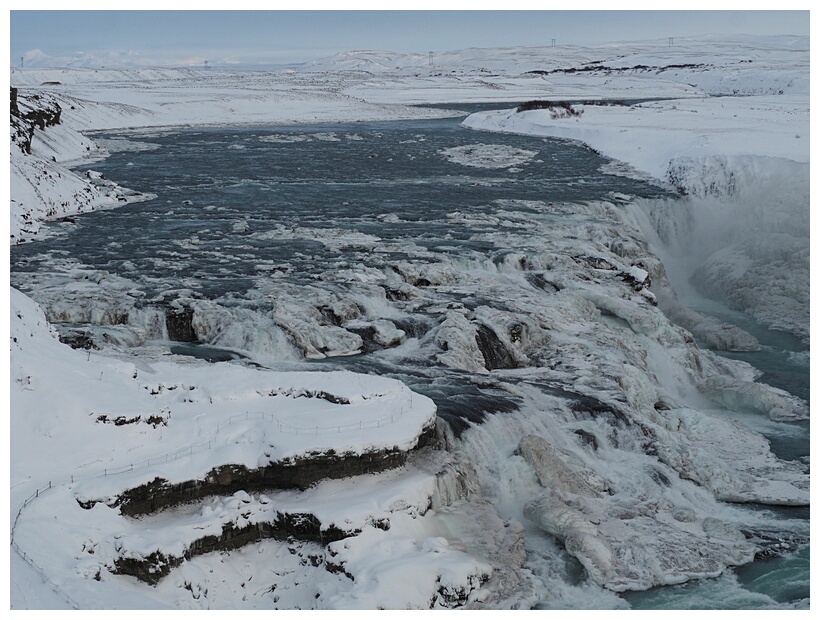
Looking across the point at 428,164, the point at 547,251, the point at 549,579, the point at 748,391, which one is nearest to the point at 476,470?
the point at 549,579

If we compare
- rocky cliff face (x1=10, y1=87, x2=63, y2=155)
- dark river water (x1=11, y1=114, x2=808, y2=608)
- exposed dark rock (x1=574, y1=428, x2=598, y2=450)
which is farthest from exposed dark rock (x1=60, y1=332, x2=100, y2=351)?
rocky cliff face (x1=10, y1=87, x2=63, y2=155)

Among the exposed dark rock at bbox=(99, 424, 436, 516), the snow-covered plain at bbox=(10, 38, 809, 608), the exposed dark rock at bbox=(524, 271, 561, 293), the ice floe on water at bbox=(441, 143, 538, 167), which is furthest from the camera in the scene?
the ice floe on water at bbox=(441, 143, 538, 167)

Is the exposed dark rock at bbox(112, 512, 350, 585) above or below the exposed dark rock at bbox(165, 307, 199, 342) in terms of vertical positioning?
below

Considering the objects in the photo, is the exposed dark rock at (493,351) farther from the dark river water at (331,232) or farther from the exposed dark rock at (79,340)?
the exposed dark rock at (79,340)

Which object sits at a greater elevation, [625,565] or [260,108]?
[260,108]

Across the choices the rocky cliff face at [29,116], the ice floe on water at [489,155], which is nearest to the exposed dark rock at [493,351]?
the ice floe on water at [489,155]

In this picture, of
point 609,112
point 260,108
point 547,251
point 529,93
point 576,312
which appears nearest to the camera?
point 576,312

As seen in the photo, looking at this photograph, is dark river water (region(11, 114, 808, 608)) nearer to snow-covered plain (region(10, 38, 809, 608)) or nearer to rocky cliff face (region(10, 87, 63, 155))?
snow-covered plain (region(10, 38, 809, 608))

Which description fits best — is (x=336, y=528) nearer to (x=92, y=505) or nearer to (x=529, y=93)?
(x=92, y=505)

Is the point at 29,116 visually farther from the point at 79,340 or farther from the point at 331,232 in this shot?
the point at 79,340
